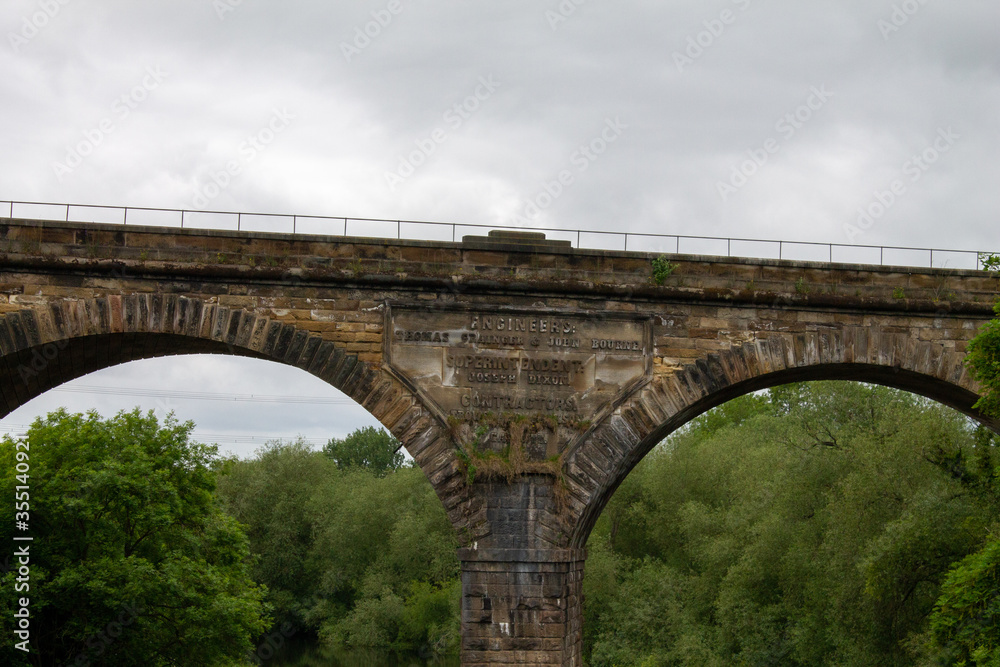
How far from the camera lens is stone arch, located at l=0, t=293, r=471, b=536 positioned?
568 inches

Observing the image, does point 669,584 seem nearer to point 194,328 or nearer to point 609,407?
point 609,407

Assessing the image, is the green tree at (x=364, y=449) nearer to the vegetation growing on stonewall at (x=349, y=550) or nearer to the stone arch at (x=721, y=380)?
the vegetation growing on stonewall at (x=349, y=550)

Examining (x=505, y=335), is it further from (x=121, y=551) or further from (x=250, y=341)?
(x=121, y=551)

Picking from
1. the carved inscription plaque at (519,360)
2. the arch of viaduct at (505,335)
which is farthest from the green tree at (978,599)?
the carved inscription plaque at (519,360)

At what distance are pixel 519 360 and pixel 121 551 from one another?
873 cm

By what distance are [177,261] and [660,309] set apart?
6.71 meters

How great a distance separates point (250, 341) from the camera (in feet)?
48.1

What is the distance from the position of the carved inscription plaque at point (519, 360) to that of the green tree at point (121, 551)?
22.6 feet

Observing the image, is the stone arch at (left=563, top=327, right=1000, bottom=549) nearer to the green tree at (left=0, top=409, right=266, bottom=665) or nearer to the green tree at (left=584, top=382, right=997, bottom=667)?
the green tree at (left=584, top=382, right=997, bottom=667)

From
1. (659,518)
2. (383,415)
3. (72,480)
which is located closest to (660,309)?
(383,415)

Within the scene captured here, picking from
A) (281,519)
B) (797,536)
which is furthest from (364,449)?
(797,536)

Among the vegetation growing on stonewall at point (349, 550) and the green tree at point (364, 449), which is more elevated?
the green tree at point (364, 449)

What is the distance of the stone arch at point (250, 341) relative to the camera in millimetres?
14430

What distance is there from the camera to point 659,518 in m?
34.5
